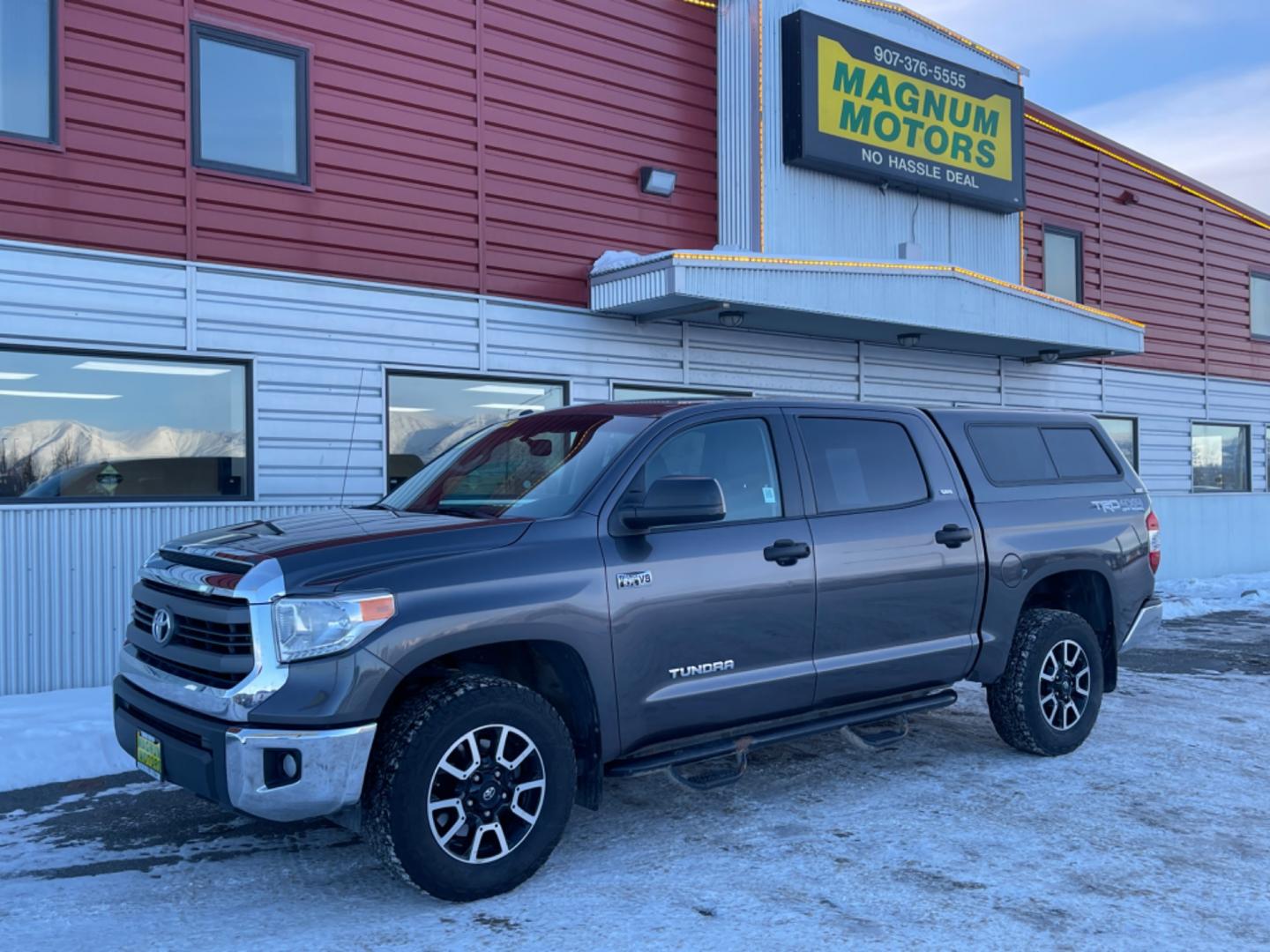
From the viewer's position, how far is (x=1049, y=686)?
21.0ft

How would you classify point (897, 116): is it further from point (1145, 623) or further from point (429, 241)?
point (1145, 623)

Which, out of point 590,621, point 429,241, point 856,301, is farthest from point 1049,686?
point 429,241

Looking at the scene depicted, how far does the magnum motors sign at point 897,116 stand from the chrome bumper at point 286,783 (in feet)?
32.7

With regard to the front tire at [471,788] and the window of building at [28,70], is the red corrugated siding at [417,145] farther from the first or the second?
the front tire at [471,788]

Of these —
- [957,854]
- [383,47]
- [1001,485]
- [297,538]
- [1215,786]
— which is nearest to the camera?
[297,538]

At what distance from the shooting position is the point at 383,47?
9906 mm

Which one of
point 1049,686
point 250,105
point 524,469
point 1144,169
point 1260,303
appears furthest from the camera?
point 1260,303

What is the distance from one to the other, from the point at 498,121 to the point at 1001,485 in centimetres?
636

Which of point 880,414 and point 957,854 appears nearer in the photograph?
point 957,854

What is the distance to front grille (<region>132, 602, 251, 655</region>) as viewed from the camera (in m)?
Answer: 4.04

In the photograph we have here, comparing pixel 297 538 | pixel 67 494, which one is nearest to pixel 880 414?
pixel 297 538

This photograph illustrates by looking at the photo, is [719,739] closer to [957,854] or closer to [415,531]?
[957,854]

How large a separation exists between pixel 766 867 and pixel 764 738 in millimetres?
634

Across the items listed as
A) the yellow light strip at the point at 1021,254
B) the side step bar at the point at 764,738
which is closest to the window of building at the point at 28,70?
the side step bar at the point at 764,738
